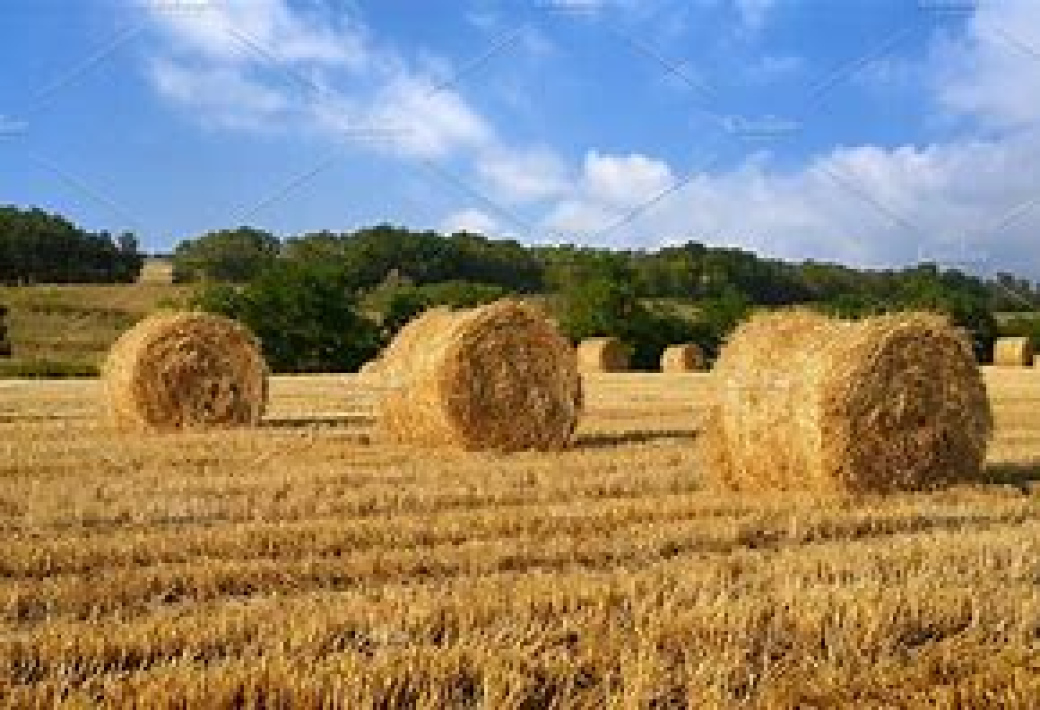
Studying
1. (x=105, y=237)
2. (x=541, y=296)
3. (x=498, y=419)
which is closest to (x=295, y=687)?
(x=498, y=419)

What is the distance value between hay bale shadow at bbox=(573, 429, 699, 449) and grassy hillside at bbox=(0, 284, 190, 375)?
126ft

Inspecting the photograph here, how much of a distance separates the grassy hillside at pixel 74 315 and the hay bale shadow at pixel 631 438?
38276mm

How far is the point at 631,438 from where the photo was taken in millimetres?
15828

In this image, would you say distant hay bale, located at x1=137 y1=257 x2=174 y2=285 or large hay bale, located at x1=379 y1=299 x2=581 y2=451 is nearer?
large hay bale, located at x1=379 y1=299 x2=581 y2=451

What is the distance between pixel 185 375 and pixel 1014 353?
33.7 meters

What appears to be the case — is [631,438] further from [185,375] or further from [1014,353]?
[1014,353]

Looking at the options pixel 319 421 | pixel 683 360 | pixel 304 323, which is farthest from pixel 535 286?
pixel 319 421

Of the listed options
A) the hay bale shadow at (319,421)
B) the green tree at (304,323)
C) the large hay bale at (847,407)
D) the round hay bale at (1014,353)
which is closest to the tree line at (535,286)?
the green tree at (304,323)

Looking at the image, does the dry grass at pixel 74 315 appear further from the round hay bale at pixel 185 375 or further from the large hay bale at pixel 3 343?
the round hay bale at pixel 185 375

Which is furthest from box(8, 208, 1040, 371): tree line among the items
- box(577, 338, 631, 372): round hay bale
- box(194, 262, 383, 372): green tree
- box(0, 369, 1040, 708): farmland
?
box(0, 369, 1040, 708): farmland

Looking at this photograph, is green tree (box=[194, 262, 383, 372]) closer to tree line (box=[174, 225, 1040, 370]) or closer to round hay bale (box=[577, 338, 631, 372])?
tree line (box=[174, 225, 1040, 370])

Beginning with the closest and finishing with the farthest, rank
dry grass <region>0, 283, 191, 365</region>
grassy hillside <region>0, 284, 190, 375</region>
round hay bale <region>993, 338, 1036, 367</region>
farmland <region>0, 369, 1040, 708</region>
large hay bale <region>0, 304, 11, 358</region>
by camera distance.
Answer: farmland <region>0, 369, 1040, 708</region> < round hay bale <region>993, 338, 1036, 367</region> < large hay bale <region>0, 304, 11, 358</region> < grassy hillside <region>0, 284, 190, 375</region> < dry grass <region>0, 283, 191, 365</region>

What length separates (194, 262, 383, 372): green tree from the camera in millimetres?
49406

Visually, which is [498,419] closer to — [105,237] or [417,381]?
[417,381]
